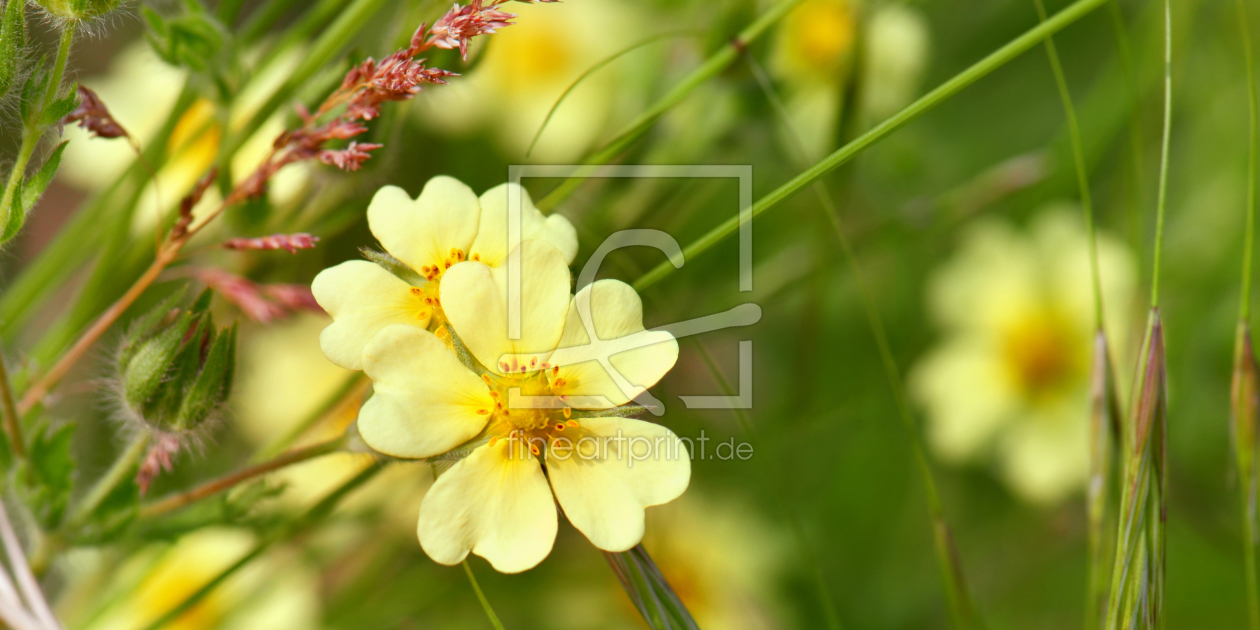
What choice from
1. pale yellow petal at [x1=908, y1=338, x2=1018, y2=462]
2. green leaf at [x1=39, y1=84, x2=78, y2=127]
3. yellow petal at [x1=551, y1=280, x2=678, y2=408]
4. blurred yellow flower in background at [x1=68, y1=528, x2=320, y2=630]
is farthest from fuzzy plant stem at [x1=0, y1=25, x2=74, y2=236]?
pale yellow petal at [x1=908, y1=338, x2=1018, y2=462]

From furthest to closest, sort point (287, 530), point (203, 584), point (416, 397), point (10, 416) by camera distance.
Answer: point (203, 584) → point (287, 530) → point (10, 416) → point (416, 397)

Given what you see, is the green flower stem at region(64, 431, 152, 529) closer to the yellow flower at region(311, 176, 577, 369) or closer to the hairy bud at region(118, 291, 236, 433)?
the hairy bud at region(118, 291, 236, 433)

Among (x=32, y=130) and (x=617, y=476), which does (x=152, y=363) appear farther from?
(x=617, y=476)

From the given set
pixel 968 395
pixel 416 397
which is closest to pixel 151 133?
pixel 416 397

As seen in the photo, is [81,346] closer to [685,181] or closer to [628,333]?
[628,333]

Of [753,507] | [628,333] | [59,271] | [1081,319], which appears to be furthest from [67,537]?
[1081,319]

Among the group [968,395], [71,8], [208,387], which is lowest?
[968,395]
